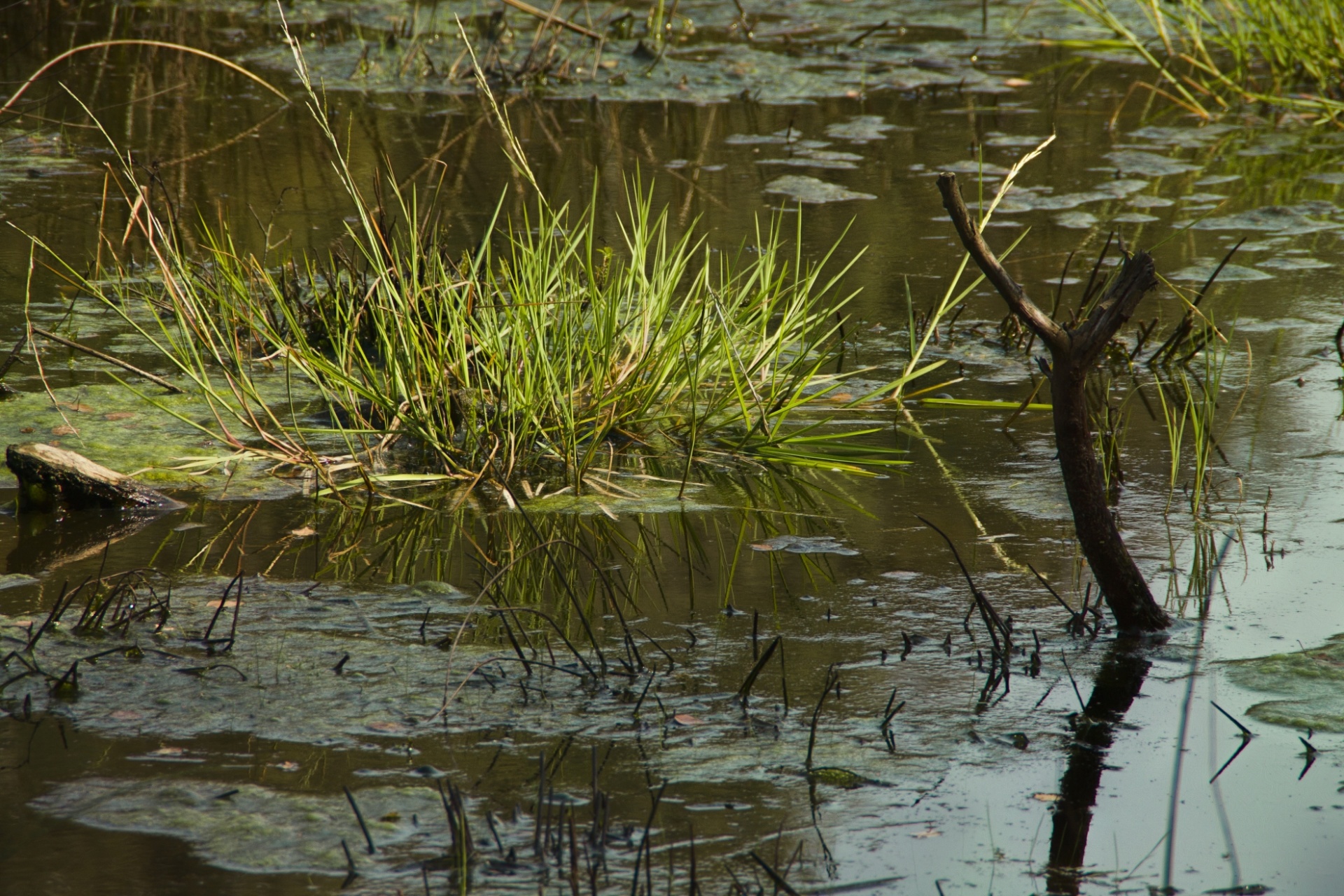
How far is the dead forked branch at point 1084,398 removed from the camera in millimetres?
2617

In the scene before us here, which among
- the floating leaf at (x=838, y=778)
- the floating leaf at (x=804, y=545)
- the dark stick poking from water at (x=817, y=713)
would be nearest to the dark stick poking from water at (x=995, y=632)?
the dark stick poking from water at (x=817, y=713)

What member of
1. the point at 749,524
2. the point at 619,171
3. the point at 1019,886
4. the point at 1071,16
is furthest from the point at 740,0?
the point at 1019,886

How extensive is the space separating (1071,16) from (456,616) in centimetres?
942

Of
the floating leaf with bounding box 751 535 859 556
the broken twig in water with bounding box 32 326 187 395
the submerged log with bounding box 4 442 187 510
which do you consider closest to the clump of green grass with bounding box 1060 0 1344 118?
the floating leaf with bounding box 751 535 859 556

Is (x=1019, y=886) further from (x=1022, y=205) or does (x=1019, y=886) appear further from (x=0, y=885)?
(x=1022, y=205)

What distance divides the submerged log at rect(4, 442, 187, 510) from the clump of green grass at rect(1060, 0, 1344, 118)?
590 cm

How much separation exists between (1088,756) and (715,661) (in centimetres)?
70

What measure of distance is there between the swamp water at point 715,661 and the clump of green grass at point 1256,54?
2.55 meters

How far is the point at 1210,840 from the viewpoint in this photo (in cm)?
225

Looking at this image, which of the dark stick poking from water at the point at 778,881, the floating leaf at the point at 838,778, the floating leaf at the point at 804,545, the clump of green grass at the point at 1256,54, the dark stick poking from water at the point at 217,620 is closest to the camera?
the dark stick poking from water at the point at 778,881

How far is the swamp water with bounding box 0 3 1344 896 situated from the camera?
85.4 inches

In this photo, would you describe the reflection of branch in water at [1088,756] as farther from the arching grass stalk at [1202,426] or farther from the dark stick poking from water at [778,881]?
the arching grass stalk at [1202,426]

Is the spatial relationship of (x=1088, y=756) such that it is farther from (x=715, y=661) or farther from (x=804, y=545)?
(x=804, y=545)

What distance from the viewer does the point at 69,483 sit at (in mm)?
3516
